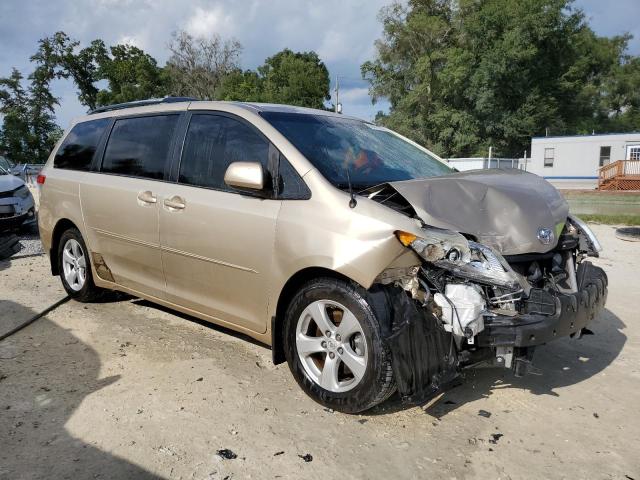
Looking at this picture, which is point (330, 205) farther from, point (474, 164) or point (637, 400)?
point (474, 164)

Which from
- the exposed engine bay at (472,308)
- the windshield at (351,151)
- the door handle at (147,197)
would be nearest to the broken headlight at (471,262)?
the exposed engine bay at (472,308)

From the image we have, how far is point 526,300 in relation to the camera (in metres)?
2.96

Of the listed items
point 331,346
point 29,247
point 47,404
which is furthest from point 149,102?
point 29,247

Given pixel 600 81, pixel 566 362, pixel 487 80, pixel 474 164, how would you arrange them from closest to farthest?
pixel 566 362, pixel 474 164, pixel 487 80, pixel 600 81

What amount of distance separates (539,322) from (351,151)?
5.64 ft

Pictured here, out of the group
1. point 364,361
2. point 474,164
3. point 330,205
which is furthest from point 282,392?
point 474,164

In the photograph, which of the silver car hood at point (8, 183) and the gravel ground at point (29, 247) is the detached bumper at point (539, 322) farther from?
the silver car hood at point (8, 183)

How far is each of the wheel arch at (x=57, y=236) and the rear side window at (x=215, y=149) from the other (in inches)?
74.1

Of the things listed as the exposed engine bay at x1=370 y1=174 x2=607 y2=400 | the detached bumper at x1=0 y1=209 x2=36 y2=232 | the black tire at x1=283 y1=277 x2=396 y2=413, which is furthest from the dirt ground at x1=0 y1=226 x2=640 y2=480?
the detached bumper at x1=0 y1=209 x2=36 y2=232

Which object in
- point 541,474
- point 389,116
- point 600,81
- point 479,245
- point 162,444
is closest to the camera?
point 541,474

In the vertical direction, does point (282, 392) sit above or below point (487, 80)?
below

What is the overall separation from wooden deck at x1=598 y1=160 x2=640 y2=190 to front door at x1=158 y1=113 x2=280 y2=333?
95.1ft

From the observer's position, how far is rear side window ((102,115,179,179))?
420 cm

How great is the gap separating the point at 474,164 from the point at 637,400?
2892 cm
